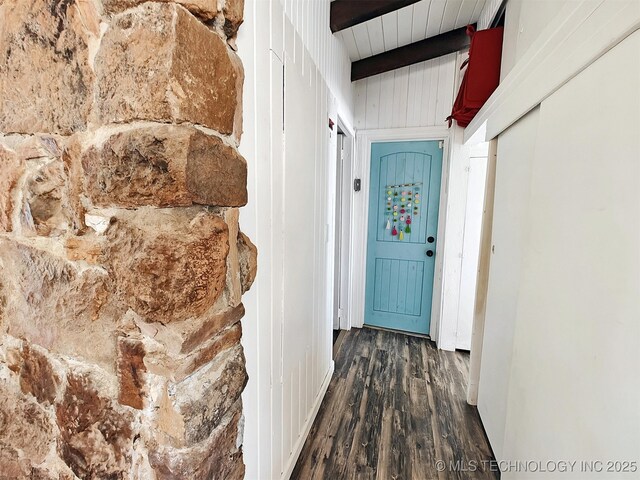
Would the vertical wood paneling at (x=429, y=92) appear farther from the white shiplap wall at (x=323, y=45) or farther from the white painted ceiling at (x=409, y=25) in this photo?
the white shiplap wall at (x=323, y=45)

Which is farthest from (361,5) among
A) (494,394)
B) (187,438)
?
(494,394)

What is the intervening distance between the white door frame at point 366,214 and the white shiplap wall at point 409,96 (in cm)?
9

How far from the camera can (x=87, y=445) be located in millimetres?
727

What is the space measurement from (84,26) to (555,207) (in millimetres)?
1424

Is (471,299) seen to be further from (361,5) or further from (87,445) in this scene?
(87,445)

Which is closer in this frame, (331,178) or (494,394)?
(494,394)

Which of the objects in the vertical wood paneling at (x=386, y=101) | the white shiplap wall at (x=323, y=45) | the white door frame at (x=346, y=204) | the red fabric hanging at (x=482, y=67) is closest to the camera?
the white shiplap wall at (x=323, y=45)

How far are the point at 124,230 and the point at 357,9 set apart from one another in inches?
79.7

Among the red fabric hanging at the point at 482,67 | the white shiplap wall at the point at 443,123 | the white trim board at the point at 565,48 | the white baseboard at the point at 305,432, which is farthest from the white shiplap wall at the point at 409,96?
the white baseboard at the point at 305,432

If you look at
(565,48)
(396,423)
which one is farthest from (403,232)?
(565,48)

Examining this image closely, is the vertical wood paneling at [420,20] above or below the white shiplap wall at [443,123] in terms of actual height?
above

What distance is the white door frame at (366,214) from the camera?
112 inches

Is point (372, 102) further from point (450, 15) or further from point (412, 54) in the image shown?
point (450, 15)

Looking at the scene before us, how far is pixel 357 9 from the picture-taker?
73.6 inches
